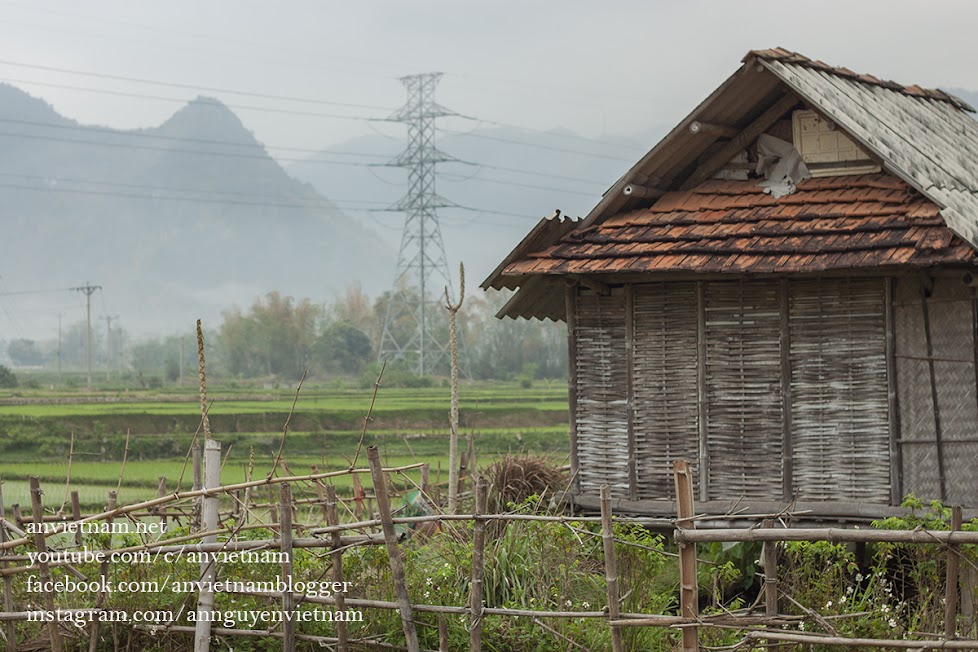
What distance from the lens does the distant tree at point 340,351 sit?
8469 centimetres

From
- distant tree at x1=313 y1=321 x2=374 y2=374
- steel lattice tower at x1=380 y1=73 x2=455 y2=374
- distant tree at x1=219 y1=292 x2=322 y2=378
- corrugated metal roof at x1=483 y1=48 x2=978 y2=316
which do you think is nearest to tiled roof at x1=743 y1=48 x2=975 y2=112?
corrugated metal roof at x1=483 y1=48 x2=978 y2=316

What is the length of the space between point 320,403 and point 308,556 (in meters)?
34.2

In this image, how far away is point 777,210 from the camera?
10.5 meters

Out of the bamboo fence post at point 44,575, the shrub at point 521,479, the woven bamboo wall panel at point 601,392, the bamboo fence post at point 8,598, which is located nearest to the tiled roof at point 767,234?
the woven bamboo wall panel at point 601,392

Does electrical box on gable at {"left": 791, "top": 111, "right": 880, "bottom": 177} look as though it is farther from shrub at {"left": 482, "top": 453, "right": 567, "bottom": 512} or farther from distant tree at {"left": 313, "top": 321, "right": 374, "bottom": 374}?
distant tree at {"left": 313, "top": 321, "right": 374, "bottom": 374}

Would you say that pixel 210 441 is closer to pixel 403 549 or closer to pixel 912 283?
pixel 403 549

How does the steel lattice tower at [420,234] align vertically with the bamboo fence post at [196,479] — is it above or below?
above

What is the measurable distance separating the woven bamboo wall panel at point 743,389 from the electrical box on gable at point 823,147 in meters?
1.26

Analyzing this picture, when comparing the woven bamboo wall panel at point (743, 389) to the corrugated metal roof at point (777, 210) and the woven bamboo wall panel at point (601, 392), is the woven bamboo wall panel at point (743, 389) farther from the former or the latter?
the woven bamboo wall panel at point (601, 392)

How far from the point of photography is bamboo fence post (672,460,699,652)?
5953 millimetres

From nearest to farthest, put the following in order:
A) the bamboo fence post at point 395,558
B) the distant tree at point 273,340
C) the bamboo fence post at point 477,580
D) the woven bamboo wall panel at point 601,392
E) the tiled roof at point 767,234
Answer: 1. the bamboo fence post at point 395,558
2. the bamboo fence post at point 477,580
3. the tiled roof at point 767,234
4. the woven bamboo wall panel at point 601,392
5. the distant tree at point 273,340

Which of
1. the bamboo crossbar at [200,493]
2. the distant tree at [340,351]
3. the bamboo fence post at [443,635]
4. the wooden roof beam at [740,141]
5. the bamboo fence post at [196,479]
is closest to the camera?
the bamboo crossbar at [200,493]

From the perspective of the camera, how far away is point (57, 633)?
717cm

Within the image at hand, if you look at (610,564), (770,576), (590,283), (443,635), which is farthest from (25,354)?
(770,576)
